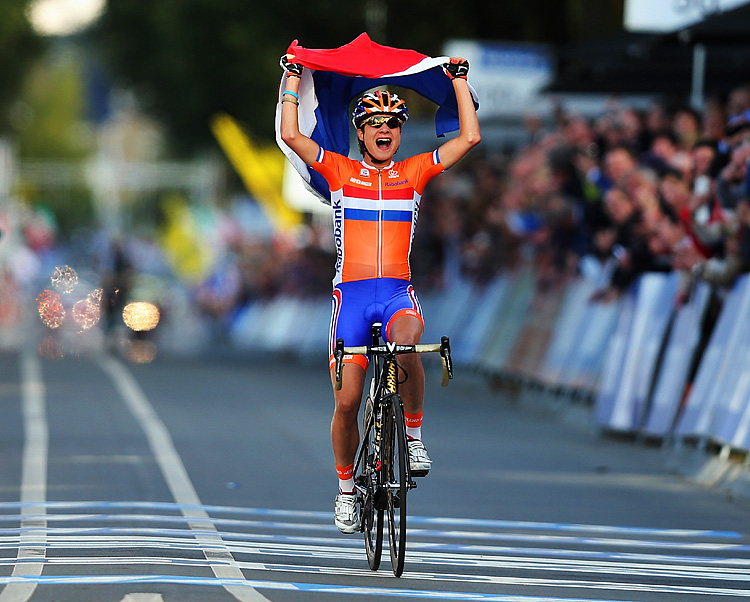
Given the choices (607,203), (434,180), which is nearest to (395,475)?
(607,203)

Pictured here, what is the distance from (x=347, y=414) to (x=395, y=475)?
1.44ft

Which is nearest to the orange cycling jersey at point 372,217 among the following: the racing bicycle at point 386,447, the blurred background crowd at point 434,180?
the racing bicycle at point 386,447

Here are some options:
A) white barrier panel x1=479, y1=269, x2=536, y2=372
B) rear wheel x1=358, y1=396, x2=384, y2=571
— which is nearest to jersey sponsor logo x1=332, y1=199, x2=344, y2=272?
rear wheel x1=358, y1=396, x2=384, y2=571

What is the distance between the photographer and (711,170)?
1458 centimetres

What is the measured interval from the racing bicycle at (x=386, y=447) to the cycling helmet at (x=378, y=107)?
3.43 ft

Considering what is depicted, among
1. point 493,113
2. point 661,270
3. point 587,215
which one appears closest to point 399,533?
point 661,270

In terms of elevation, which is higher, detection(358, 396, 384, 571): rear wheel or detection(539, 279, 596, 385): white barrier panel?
detection(358, 396, 384, 571): rear wheel

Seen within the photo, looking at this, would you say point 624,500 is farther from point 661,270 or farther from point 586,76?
point 586,76

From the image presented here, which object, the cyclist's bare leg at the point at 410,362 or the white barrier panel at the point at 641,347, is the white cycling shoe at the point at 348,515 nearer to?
the cyclist's bare leg at the point at 410,362

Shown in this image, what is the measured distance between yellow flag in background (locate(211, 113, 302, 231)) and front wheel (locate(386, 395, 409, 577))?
46.2m

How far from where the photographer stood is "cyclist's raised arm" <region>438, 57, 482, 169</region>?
952cm

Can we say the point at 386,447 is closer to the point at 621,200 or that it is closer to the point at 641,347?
the point at 641,347

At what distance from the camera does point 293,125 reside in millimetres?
9445

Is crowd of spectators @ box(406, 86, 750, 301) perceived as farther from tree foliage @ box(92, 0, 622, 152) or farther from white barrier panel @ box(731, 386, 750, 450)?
tree foliage @ box(92, 0, 622, 152)
